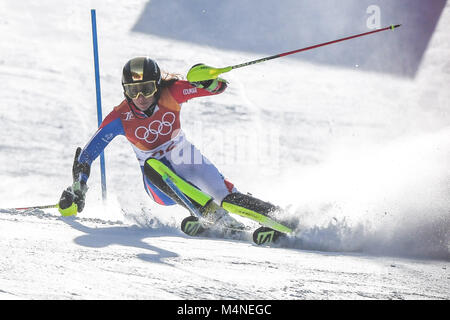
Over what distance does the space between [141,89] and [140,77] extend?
10cm

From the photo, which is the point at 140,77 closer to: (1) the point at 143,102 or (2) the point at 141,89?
(2) the point at 141,89

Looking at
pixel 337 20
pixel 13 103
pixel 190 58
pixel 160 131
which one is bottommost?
pixel 160 131

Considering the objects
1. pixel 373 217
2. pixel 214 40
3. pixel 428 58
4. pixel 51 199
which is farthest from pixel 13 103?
pixel 428 58

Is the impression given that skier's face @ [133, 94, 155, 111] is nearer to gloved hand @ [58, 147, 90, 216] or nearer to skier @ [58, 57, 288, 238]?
skier @ [58, 57, 288, 238]

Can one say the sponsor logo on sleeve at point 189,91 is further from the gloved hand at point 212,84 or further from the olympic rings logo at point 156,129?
the olympic rings logo at point 156,129

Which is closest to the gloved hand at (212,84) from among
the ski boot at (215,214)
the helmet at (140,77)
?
the helmet at (140,77)

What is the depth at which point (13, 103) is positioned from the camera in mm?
8109

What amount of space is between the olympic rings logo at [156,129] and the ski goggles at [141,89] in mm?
237

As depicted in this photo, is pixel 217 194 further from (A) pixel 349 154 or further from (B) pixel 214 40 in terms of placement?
(B) pixel 214 40

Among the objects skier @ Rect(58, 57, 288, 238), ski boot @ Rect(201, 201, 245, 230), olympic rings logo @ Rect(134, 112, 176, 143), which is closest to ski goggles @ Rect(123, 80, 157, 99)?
skier @ Rect(58, 57, 288, 238)

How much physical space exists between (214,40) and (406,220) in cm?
672

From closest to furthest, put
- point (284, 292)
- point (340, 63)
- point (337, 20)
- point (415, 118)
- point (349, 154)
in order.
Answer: point (284, 292) < point (349, 154) < point (415, 118) < point (340, 63) < point (337, 20)

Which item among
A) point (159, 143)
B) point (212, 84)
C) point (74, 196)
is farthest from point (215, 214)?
point (74, 196)

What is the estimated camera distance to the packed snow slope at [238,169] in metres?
3.40
